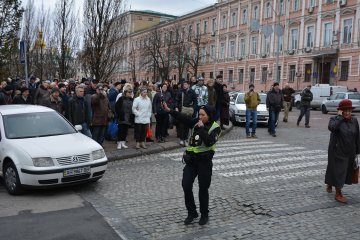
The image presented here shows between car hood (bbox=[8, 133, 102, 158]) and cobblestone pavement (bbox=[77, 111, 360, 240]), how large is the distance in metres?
0.80

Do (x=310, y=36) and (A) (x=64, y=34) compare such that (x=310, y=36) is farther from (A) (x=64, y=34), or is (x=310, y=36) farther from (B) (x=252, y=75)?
(A) (x=64, y=34)

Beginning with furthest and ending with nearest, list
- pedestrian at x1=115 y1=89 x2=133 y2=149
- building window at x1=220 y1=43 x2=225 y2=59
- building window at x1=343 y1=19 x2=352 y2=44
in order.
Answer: building window at x1=220 y1=43 x2=225 y2=59 < building window at x1=343 y1=19 x2=352 y2=44 < pedestrian at x1=115 y1=89 x2=133 y2=149

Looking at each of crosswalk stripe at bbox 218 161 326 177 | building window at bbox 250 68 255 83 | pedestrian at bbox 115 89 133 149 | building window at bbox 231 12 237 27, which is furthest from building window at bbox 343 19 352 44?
pedestrian at bbox 115 89 133 149

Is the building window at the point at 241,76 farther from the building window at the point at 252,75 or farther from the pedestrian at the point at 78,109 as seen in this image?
the pedestrian at the point at 78,109

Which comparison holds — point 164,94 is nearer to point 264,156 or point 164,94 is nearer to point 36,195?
point 264,156

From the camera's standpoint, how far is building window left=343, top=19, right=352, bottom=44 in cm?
4296

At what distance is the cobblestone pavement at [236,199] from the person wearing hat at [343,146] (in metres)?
0.39

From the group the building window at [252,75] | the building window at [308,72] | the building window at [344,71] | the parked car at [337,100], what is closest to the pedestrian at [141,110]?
the parked car at [337,100]

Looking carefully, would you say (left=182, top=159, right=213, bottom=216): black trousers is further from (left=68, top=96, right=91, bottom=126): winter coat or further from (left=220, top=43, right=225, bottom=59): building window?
(left=220, top=43, right=225, bottom=59): building window

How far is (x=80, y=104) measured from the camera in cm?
1028

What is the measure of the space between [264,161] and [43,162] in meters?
5.60

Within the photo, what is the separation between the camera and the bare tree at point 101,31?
1964 centimetres

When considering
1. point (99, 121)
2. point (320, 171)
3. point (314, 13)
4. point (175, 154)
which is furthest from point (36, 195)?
point (314, 13)

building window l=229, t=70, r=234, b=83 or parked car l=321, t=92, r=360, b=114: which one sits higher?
building window l=229, t=70, r=234, b=83
